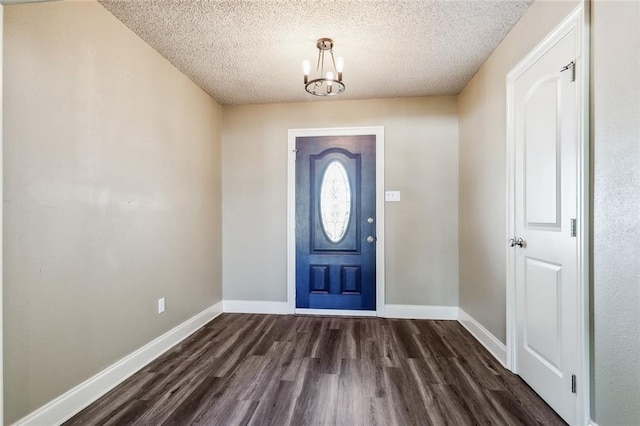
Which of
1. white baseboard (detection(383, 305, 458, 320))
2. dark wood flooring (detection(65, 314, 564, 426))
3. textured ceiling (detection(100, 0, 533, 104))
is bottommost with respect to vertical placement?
dark wood flooring (detection(65, 314, 564, 426))

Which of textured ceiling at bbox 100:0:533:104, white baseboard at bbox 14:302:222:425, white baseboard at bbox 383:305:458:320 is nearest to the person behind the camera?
white baseboard at bbox 14:302:222:425

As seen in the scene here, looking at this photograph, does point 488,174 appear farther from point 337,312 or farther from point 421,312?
point 337,312

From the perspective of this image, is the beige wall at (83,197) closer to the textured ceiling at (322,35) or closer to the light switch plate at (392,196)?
the textured ceiling at (322,35)

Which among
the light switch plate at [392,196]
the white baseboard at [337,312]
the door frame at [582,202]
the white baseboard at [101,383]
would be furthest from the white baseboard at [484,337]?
the white baseboard at [101,383]

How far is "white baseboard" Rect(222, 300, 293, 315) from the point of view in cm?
354

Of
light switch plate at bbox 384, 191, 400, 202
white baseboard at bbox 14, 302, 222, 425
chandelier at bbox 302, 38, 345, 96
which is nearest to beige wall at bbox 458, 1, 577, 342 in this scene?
light switch plate at bbox 384, 191, 400, 202

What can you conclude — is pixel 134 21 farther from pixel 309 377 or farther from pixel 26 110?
pixel 309 377

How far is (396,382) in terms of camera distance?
205 centimetres

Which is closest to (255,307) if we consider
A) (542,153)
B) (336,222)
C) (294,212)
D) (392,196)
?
(294,212)

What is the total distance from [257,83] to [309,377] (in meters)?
2.69

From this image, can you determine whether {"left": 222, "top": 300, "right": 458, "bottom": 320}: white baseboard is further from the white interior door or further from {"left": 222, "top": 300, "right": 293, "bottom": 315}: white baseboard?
the white interior door

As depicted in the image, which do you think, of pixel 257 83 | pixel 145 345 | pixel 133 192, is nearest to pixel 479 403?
pixel 145 345

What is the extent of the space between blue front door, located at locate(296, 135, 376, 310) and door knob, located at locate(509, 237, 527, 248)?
1479 millimetres

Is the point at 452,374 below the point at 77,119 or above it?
below
